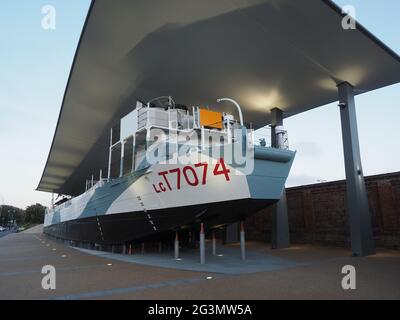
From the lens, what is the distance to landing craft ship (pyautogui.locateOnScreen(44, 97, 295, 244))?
26.9 feet

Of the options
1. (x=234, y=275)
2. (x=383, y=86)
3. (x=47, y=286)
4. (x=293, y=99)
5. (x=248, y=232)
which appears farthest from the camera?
(x=248, y=232)

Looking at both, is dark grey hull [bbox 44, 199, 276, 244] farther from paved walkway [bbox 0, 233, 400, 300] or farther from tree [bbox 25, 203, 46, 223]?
tree [bbox 25, 203, 46, 223]

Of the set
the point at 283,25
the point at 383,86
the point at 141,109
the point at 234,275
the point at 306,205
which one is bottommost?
the point at 234,275

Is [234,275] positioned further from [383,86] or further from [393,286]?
[383,86]

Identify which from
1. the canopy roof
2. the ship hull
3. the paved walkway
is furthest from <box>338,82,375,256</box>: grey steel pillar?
the ship hull

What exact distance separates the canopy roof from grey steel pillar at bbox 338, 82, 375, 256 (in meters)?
1.11

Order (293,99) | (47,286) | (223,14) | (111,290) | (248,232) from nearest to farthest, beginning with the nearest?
(111,290)
(47,286)
(223,14)
(293,99)
(248,232)

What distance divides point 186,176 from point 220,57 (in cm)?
545

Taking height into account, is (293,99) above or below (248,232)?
above

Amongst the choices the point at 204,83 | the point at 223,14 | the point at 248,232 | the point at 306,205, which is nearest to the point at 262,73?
the point at 204,83

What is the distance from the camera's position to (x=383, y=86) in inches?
496

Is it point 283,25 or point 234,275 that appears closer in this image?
point 234,275

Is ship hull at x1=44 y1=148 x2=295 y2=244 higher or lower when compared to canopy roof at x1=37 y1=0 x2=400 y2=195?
lower

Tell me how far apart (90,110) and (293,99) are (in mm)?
10090
